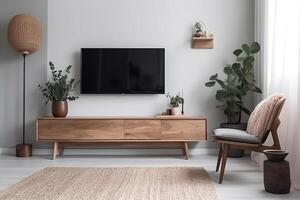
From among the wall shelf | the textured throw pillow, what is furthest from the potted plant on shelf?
the textured throw pillow

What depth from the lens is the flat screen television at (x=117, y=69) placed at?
450cm

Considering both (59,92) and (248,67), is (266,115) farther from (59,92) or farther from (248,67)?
(59,92)

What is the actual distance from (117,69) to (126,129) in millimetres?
846

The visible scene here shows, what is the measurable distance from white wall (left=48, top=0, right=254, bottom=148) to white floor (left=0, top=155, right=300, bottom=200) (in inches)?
25.6

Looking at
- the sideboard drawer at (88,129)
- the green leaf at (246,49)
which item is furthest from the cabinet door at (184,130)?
the green leaf at (246,49)

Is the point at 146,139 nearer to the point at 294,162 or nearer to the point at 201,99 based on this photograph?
the point at 201,99

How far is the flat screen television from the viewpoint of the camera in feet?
14.8

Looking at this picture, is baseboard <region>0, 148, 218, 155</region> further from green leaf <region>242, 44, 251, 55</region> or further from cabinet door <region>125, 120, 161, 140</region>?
green leaf <region>242, 44, 251, 55</region>

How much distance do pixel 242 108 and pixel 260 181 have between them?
4.58ft

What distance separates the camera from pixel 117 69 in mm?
4516

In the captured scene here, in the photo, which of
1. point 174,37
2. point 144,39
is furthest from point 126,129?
point 174,37

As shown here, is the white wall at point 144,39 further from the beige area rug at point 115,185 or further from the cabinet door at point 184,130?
the beige area rug at point 115,185

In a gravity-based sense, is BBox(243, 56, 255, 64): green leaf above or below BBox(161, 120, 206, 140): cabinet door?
above

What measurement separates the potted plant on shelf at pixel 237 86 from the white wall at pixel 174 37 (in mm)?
254
